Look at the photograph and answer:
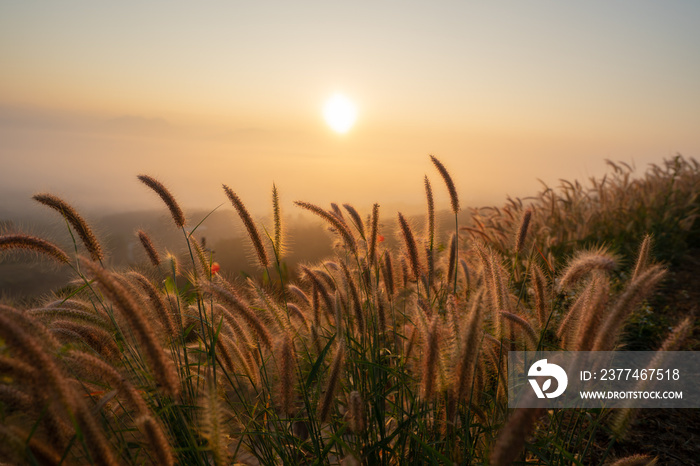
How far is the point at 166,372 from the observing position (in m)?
1.14

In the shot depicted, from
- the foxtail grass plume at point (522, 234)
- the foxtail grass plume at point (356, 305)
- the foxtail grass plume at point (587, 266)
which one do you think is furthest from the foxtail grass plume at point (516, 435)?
the foxtail grass plume at point (522, 234)

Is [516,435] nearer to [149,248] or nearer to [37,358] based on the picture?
[37,358]

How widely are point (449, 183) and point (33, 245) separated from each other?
2.23m

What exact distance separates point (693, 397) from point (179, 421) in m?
3.97

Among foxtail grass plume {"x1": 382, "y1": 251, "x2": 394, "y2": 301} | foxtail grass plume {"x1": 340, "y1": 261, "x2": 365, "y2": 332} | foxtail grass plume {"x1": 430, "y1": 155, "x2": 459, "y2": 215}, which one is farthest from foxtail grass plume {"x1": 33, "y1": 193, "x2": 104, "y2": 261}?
foxtail grass plume {"x1": 430, "y1": 155, "x2": 459, "y2": 215}

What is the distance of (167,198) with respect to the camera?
2.12 m

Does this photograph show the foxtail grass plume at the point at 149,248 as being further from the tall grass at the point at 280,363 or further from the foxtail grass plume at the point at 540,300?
the foxtail grass plume at the point at 540,300

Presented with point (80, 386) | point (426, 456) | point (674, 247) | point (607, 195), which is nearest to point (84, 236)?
point (80, 386)

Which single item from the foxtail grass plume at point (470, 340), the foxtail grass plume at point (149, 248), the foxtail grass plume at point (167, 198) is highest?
the foxtail grass plume at point (167, 198)

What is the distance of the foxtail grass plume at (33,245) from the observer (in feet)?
5.35

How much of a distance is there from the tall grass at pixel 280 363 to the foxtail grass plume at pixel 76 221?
0.02 metres

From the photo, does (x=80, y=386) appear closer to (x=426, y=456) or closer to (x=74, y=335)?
(x=74, y=335)

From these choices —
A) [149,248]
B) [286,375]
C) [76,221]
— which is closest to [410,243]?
[286,375]

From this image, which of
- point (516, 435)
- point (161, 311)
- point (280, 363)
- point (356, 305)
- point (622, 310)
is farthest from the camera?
point (356, 305)
